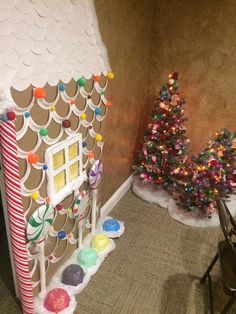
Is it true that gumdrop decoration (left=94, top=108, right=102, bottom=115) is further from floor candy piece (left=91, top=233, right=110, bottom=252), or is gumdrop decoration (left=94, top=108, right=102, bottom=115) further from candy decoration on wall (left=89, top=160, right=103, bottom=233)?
floor candy piece (left=91, top=233, right=110, bottom=252)

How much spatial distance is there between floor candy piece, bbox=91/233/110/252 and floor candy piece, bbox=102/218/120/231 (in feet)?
0.46

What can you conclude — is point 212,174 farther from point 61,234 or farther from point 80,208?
point 61,234

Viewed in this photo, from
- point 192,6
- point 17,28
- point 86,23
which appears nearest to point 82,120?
point 86,23

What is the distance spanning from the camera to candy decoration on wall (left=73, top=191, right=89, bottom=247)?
6.26 ft

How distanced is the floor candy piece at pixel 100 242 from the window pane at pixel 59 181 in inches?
28.3

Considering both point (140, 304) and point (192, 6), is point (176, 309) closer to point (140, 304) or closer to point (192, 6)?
point (140, 304)

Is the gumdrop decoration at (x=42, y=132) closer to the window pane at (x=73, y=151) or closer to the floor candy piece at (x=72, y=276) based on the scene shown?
the window pane at (x=73, y=151)

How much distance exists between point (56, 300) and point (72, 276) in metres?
0.20

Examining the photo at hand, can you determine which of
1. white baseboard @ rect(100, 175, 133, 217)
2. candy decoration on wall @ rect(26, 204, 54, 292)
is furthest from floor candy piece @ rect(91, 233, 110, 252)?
candy decoration on wall @ rect(26, 204, 54, 292)

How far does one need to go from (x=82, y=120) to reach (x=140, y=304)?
133 centimetres

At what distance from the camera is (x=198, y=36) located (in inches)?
104

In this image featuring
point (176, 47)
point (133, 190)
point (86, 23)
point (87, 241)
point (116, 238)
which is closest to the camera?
point (86, 23)

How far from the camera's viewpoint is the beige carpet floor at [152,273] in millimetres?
1819

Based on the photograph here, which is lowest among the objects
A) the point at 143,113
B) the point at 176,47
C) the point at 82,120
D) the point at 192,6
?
the point at 143,113
